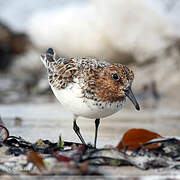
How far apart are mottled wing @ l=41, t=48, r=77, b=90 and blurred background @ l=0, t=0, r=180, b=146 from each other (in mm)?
1073

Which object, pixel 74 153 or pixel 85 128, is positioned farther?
pixel 85 128

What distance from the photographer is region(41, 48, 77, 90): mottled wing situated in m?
3.71

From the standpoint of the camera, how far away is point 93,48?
1043 centimetres

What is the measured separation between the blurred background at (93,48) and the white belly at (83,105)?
1606 mm

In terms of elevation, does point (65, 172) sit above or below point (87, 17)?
below

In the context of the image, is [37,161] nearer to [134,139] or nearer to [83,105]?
[134,139]

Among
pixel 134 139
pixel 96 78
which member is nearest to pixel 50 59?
pixel 96 78

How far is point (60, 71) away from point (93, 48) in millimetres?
6500

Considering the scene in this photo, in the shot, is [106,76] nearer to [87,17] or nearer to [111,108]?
[111,108]

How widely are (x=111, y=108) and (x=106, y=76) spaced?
251 mm

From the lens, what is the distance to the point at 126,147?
2.92 metres

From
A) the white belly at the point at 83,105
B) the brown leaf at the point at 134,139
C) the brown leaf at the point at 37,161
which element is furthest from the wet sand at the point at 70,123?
the brown leaf at the point at 37,161

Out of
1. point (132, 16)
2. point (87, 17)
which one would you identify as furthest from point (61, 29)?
point (132, 16)

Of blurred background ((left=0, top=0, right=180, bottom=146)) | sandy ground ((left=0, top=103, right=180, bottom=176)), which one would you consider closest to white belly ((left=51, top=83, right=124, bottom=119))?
sandy ground ((left=0, top=103, right=180, bottom=176))
